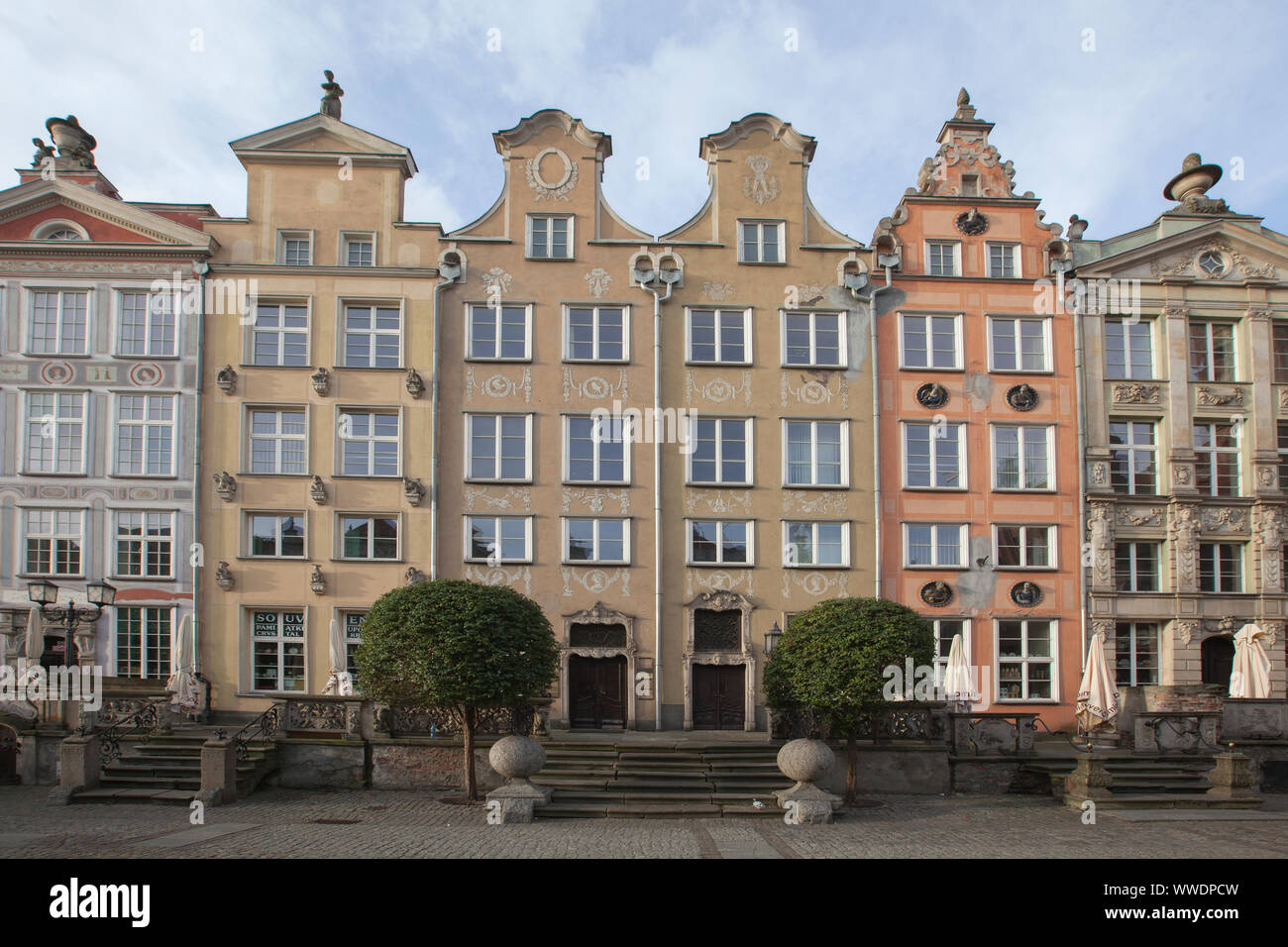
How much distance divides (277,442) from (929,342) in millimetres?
17736

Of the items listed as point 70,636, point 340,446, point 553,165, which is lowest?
point 70,636

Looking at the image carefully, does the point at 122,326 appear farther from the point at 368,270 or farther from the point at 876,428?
the point at 876,428

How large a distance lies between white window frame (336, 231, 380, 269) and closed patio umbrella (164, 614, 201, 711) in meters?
10.1

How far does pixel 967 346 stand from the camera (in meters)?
27.9

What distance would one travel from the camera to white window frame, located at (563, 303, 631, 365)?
27297 mm

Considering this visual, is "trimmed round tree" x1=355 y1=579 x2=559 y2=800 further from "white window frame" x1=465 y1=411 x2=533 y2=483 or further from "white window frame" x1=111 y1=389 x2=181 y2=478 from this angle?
"white window frame" x1=111 y1=389 x2=181 y2=478

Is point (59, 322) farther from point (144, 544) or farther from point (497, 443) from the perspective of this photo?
point (497, 443)

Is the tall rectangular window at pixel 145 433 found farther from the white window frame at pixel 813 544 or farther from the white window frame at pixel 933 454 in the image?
the white window frame at pixel 933 454

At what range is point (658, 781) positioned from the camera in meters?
19.8

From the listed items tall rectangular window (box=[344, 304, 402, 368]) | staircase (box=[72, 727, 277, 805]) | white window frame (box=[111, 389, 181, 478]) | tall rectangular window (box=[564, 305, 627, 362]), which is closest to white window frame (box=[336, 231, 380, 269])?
tall rectangular window (box=[344, 304, 402, 368])

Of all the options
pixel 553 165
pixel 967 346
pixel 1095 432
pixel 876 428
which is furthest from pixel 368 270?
pixel 1095 432

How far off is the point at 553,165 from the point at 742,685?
14934mm

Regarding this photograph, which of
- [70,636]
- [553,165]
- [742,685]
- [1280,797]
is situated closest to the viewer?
[70,636]

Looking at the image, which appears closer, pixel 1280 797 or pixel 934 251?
pixel 1280 797
